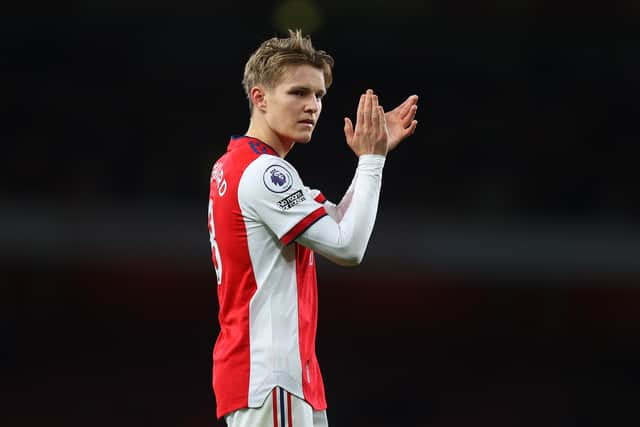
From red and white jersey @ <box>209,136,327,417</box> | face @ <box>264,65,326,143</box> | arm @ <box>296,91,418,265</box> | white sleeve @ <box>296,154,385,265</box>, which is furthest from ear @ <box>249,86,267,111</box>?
white sleeve @ <box>296,154,385,265</box>

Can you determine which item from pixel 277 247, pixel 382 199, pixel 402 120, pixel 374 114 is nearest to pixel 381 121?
pixel 374 114

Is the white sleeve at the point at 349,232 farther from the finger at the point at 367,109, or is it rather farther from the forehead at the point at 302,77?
the forehead at the point at 302,77

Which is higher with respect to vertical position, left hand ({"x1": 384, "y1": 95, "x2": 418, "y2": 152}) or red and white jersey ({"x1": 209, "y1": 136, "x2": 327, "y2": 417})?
left hand ({"x1": 384, "y1": 95, "x2": 418, "y2": 152})

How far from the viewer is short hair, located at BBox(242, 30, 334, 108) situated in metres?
2.12

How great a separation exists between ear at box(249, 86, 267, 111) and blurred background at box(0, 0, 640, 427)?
341 centimetres

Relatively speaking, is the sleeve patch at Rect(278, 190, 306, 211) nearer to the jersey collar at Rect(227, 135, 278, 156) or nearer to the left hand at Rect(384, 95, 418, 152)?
the jersey collar at Rect(227, 135, 278, 156)

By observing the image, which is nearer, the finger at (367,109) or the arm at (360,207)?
the arm at (360,207)

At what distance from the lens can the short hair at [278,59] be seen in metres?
2.12

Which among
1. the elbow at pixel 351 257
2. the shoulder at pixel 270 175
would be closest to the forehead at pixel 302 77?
the shoulder at pixel 270 175
